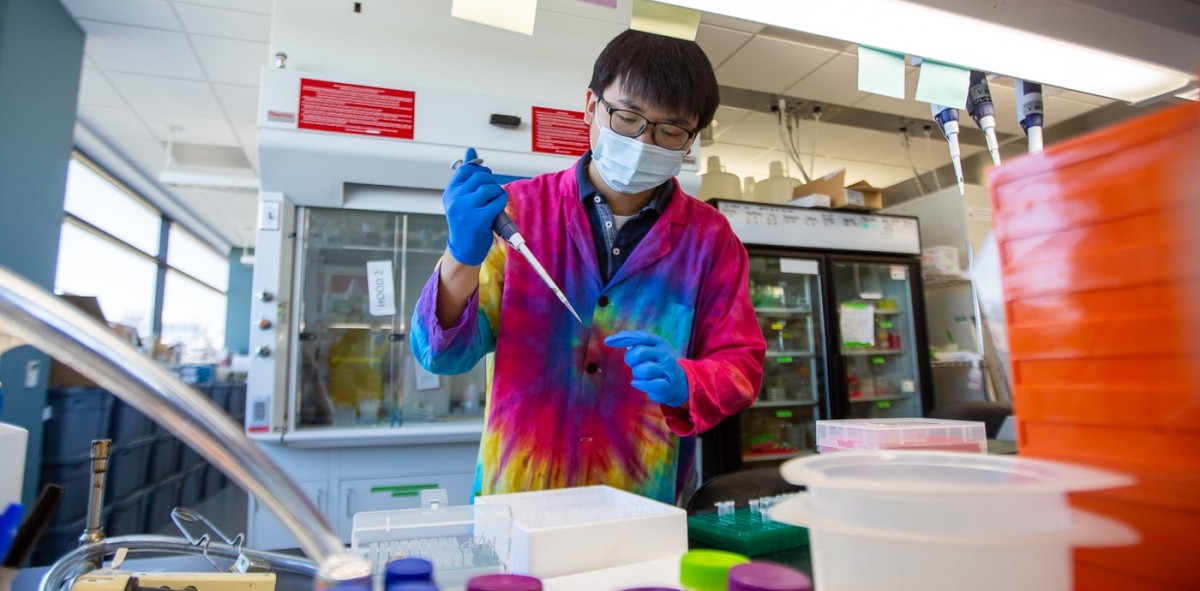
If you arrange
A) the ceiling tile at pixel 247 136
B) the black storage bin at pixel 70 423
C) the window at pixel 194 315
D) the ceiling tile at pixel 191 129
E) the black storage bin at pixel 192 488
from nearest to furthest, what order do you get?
the black storage bin at pixel 70 423 < the ceiling tile at pixel 191 129 < the ceiling tile at pixel 247 136 < the black storage bin at pixel 192 488 < the window at pixel 194 315

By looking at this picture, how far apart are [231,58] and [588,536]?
4.02m

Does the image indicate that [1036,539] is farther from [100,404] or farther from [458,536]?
[100,404]

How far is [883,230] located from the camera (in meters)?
3.61

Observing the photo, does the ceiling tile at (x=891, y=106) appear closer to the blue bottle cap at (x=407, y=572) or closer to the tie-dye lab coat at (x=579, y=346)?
the tie-dye lab coat at (x=579, y=346)

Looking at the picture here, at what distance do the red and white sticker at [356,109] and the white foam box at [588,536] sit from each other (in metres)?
1.79

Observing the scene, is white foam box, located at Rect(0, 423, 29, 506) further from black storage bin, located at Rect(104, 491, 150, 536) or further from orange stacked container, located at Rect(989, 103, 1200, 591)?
black storage bin, located at Rect(104, 491, 150, 536)

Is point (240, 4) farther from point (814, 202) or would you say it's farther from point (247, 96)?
point (814, 202)

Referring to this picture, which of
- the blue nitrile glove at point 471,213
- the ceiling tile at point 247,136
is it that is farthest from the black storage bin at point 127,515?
the blue nitrile glove at point 471,213

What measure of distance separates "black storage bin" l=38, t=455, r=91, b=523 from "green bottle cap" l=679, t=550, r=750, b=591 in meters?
3.82

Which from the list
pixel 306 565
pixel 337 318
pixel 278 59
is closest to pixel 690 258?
pixel 306 565

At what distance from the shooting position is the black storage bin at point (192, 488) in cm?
497

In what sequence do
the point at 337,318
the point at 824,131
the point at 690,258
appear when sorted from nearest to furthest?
the point at 690,258 → the point at 337,318 → the point at 824,131

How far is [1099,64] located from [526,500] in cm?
106

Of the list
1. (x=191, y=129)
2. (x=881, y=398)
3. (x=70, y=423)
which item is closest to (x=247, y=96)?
(x=191, y=129)
